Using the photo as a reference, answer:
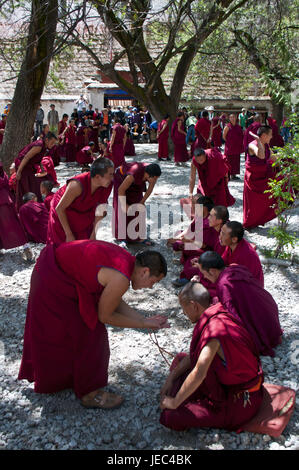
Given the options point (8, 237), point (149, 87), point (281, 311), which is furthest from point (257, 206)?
point (149, 87)

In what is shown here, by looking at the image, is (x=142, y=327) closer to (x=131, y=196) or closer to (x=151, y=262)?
(x=151, y=262)

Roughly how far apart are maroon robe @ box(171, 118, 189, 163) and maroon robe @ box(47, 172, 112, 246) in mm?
7163

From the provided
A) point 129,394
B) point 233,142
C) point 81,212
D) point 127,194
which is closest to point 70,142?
point 233,142

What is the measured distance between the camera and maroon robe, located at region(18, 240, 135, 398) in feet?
7.85

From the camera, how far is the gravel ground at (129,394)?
239 cm

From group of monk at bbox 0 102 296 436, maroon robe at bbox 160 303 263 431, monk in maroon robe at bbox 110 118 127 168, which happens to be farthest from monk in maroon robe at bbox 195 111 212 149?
maroon robe at bbox 160 303 263 431

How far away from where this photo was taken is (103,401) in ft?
8.68

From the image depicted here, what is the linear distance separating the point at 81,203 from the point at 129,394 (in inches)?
67.0

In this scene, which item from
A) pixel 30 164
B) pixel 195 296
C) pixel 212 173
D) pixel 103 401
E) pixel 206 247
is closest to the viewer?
pixel 195 296

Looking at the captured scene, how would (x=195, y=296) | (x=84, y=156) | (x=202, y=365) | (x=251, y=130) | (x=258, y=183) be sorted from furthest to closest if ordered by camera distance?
(x=84, y=156), (x=251, y=130), (x=258, y=183), (x=195, y=296), (x=202, y=365)

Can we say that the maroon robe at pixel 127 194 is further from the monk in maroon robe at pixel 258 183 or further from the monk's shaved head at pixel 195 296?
the monk's shaved head at pixel 195 296

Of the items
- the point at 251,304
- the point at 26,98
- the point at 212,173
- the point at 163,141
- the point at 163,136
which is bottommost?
the point at 251,304

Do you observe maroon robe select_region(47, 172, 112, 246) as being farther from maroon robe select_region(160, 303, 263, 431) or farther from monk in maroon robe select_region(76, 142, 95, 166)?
monk in maroon robe select_region(76, 142, 95, 166)

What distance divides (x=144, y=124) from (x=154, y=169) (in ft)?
40.0
